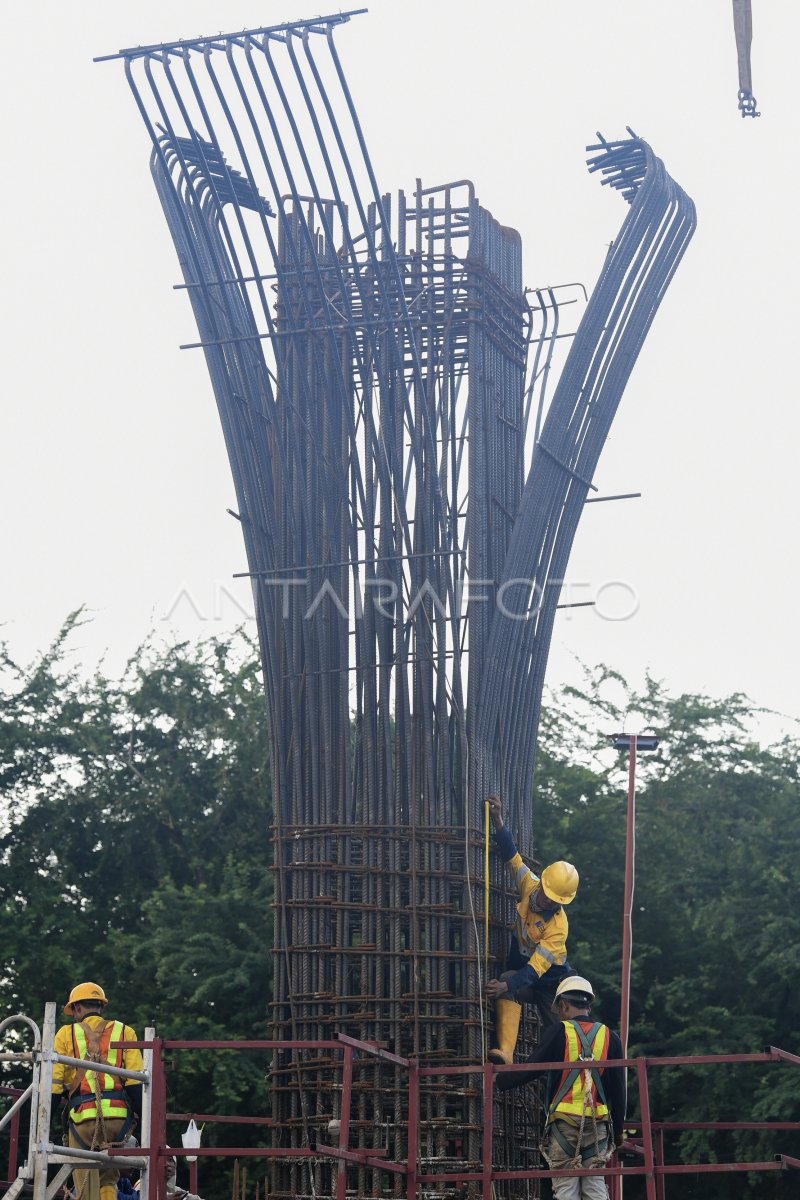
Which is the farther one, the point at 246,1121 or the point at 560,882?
the point at 560,882

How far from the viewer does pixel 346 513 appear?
13867 millimetres

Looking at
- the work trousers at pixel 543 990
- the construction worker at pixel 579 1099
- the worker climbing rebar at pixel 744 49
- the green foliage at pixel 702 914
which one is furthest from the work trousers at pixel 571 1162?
the green foliage at pixel 702 914

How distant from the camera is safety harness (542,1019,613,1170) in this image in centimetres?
1043

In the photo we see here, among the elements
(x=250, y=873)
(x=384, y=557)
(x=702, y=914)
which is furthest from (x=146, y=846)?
(x=384, y=557)

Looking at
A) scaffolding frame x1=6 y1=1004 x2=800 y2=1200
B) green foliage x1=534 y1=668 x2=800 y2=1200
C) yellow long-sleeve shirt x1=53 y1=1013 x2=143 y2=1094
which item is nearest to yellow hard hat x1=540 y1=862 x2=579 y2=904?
scaffolding frame x1=6 y1=1004 x2=800 y2=1200

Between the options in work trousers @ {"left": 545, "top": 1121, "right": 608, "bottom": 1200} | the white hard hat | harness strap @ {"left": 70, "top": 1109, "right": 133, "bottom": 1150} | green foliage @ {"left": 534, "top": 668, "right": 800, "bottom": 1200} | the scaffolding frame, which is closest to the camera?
the scaffolding frame

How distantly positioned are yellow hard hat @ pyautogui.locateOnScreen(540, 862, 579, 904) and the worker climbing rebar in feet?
→ 18.2

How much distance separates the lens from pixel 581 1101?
10.4m

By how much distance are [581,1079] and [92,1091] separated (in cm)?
283

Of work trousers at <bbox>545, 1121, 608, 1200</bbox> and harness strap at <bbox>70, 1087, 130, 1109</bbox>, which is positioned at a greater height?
harness strap at <bbox>70, 1087, 130, 1109</bbox>

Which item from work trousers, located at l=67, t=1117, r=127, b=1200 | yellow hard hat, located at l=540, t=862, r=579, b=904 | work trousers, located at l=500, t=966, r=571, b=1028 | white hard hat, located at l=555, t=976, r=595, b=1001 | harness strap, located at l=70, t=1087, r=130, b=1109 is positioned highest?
yellow hard hat, located at l=540, t=862, r=579, b=904

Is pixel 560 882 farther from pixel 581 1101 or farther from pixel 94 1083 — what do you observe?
pixel 94 1083

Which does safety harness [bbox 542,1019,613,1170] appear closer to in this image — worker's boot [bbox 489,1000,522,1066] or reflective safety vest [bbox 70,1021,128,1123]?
worker's boot [bbox 489,1000,522,1066]

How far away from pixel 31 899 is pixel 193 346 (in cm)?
1355
